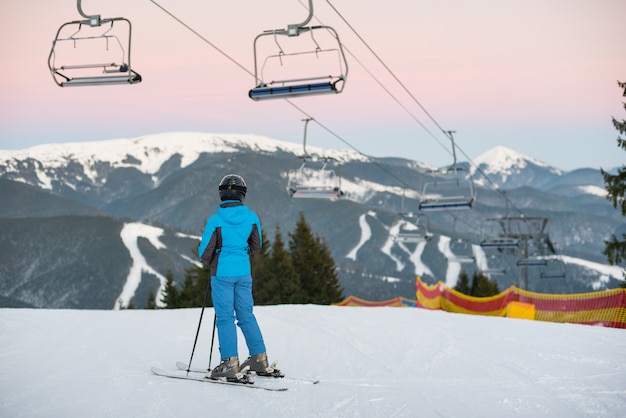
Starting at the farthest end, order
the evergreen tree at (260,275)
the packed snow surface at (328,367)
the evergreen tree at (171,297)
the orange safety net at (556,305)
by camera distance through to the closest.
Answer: the evergreen tree at (171,297) < the evergreen tree at (260,275) < the orange safety net at (556,305) < the packed snow surface at (328,367)

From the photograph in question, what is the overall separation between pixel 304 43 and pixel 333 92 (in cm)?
115

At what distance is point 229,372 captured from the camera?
268 inches

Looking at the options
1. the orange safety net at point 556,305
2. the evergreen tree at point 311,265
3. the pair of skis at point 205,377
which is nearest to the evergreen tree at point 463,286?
the evergreen tree at point 311,265

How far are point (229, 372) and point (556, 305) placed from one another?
15627 millimetres

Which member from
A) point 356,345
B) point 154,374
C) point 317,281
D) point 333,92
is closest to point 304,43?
point 333,92

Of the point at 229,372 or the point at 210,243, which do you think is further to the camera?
the point at 210,243

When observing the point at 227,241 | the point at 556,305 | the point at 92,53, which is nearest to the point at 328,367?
the point at 227,241

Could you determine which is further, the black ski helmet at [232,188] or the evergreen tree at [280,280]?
the evergreen tree at [280,280]

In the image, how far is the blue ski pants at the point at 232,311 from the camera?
6992 millimetres

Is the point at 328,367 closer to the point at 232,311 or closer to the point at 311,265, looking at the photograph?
the point at 232,311

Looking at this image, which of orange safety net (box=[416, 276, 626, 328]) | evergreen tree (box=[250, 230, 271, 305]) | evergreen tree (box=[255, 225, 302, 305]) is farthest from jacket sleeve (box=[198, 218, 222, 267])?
evergreen tree (box=[250, 230, 271, 305])

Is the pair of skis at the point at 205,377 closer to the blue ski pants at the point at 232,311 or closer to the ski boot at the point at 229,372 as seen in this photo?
the ski boot at the point at 229,372

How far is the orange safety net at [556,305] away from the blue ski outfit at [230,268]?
38.5ft

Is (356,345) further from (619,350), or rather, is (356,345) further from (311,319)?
Answer: (619,350)
